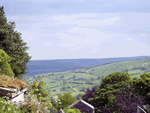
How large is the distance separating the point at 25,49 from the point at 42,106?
58.7 ft

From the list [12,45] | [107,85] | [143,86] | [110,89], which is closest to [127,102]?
[143,86]

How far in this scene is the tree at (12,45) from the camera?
19.9 meters

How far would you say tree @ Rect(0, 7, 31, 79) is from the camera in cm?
1994

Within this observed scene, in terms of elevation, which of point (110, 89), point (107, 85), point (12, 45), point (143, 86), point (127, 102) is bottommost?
point (127, 102)

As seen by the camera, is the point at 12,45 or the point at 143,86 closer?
the point at 12,45

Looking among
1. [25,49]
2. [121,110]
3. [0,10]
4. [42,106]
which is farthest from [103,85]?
[42,106]

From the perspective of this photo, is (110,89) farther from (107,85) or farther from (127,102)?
(127,102)

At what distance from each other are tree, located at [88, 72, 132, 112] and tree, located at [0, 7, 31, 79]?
14482mm

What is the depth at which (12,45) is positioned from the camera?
20781 millimetres

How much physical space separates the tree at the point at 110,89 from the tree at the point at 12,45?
14.5 metres

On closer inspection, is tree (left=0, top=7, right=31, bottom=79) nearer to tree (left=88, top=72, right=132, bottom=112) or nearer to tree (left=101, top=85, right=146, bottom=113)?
tree (left=88, top=72, right=132, bottom=112)

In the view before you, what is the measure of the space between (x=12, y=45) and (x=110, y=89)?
59.9 feet

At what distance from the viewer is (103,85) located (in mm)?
31594

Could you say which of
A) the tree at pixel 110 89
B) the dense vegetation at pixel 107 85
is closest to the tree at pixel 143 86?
the dense vegetation at pixel 107 85
